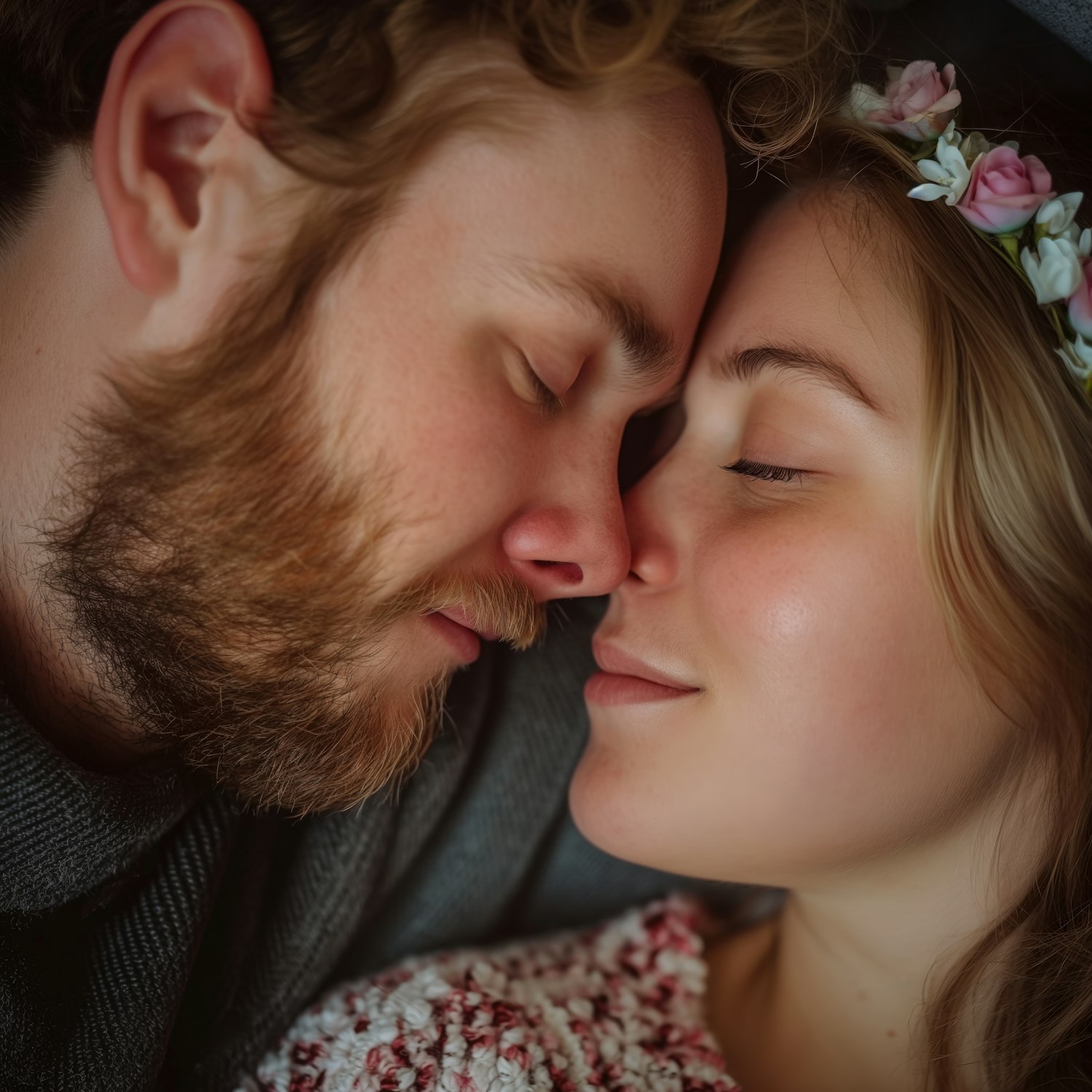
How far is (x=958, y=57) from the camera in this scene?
1.50 metres

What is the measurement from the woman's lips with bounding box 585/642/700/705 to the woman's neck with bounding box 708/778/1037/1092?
0.36 meters

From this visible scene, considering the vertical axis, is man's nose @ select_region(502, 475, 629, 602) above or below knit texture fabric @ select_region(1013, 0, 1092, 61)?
below

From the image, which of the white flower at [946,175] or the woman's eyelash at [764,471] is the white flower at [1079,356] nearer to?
the white flower at [946,175]

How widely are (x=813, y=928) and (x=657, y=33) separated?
123cm

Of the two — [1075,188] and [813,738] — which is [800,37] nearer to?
[1075,188]

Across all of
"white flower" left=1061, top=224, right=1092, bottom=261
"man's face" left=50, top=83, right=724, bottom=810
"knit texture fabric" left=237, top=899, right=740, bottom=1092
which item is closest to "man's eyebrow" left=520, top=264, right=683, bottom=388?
"man's face" left=50, top=83, right=724, bottom=810

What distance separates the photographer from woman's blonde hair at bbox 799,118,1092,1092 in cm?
122

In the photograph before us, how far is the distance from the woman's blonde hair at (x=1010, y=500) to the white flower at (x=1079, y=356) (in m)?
0.02

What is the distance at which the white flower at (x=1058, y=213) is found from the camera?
4.07 ft

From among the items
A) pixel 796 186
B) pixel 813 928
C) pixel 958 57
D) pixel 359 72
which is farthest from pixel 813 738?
pixel 958 57

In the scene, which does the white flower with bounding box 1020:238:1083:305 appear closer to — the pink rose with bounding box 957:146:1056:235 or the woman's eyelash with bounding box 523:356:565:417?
the pink rose with bounding box 957:146:1056:235

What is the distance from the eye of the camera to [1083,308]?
1216 millimetres

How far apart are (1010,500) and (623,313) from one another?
505 millimetres

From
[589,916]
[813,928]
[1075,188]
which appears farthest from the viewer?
[589,916]
